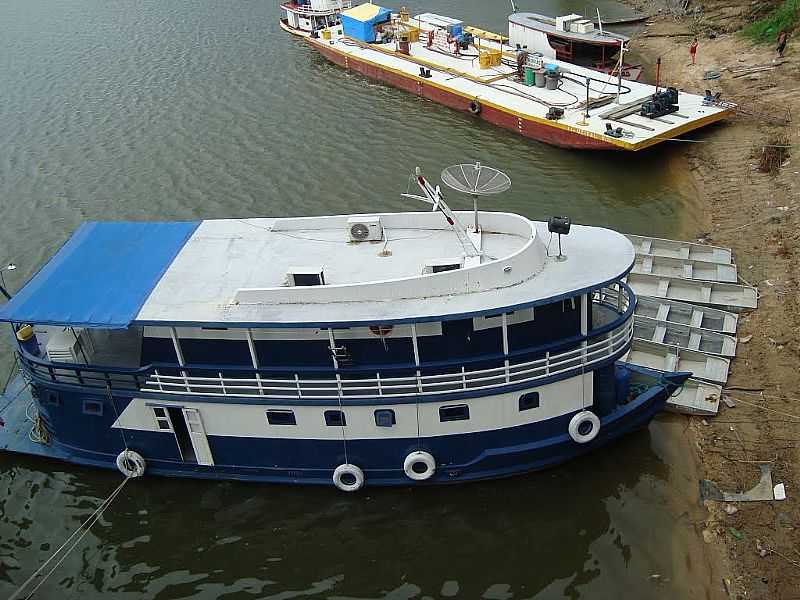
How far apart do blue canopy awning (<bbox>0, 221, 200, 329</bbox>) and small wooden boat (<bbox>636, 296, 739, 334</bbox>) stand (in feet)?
45.6

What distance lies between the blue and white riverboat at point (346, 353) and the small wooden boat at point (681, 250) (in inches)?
295

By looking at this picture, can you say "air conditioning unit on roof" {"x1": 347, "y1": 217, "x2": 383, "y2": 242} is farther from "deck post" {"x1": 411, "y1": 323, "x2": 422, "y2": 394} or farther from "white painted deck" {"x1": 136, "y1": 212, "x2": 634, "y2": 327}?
"deck post" {"x1": 411, "y1": 323, "x2": 422, "y2": 394}

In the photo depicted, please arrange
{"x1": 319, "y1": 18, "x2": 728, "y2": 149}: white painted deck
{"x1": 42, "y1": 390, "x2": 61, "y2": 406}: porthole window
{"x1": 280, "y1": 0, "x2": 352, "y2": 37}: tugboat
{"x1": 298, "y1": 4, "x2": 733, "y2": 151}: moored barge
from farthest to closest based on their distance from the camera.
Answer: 1. {"x1": 280, "y1": 0, "x2": 352, "y2": 37}: tugboat
2. {"x1": 298, "y1": 4, "x2": 733, "y2": 151}: moored barge
3. {"x1": 319, "y1": 18, "x2": 728, "y2": 149}: white painted deck
4. {"x1": 42, "y1": 390, "x2": 61, "y2": 406}: porthole window

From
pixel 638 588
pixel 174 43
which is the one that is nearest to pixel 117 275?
pixel 638 588

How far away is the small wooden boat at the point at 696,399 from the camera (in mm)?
19016

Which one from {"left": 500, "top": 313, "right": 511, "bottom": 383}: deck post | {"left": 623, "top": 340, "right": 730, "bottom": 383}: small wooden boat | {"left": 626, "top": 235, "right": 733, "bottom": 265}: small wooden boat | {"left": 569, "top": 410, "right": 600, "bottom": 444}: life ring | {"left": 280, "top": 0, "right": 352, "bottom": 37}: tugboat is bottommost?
{"left": 623, "top": 340, "right": 730, "bottom": 383}: small wooden boat

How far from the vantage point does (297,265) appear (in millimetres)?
17547

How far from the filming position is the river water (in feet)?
52.6

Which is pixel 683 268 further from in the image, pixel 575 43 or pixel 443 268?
pixel 575 43

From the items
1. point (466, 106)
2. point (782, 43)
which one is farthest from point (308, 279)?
point (782, 43)

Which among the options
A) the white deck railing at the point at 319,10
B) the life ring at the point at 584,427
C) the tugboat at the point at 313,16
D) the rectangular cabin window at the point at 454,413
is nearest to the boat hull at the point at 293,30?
the tugboat at the point at 313,16

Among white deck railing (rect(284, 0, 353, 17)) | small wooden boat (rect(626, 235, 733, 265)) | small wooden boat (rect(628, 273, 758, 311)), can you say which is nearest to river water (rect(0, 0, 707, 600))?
white deck railing (rect(284, 0, 353, 17))

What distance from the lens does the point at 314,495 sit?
17734 millimetres

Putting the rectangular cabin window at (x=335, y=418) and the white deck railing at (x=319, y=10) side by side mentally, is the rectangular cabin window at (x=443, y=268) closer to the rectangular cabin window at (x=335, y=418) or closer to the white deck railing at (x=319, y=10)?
the rectangular cabin window at (x=335, y=418)
